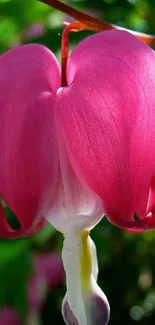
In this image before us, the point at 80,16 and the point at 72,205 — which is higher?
the point at 80,16

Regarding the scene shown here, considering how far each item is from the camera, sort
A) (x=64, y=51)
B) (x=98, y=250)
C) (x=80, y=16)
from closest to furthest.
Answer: (x=64, y=51)
(x=80, y=16)
(x=98, y=250)

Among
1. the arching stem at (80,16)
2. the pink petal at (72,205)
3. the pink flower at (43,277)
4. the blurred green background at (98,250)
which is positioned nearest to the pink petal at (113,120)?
the pink petal at (72,205)

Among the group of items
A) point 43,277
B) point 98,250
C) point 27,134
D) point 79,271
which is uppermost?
point 27,134

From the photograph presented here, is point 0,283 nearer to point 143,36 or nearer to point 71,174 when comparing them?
point 143,36

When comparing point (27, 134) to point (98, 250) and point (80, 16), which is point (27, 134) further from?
point (98, 250)

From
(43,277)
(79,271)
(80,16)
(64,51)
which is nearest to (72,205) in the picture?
(79,271)

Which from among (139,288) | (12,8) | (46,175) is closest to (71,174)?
(46,175)

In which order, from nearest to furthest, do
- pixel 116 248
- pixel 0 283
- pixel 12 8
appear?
1. pixel 12 8
2. pixel 0 283
3. pixel 116 248

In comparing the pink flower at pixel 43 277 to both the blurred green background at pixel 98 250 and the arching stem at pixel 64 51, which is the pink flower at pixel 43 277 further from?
the arching stem at pixel 64 51
